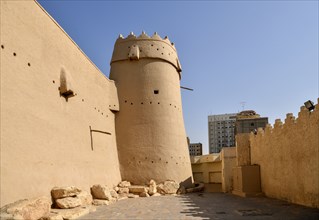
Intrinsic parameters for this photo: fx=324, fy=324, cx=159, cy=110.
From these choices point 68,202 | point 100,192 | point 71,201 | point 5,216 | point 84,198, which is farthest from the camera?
point 100,192

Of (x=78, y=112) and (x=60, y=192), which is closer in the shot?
(x=60, y=192)

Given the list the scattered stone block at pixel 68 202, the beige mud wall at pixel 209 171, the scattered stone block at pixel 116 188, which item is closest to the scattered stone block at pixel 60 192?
the scattered stone block at pixel 68 202

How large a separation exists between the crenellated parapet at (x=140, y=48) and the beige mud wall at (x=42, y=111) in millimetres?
3738

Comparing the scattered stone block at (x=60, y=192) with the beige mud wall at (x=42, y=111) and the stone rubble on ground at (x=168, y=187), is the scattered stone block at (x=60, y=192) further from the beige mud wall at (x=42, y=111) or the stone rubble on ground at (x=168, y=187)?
the stone rubble on ground at (x=168, y=187)

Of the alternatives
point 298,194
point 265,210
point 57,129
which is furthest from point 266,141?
point 57,129

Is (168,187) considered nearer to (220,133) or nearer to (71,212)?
(71,212)

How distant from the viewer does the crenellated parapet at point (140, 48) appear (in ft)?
55.3

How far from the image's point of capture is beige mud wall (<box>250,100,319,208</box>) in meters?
8.52

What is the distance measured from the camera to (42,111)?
9125 millimetres

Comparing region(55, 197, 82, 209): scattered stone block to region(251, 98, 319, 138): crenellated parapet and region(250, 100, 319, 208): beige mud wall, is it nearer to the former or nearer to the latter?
region(250, 100, 319, 208): beige mud wall

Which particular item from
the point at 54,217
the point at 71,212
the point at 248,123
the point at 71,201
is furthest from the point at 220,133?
the point at 54,217

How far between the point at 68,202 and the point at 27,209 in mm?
2018

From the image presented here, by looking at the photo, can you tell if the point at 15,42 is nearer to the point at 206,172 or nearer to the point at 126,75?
the point at 126,75

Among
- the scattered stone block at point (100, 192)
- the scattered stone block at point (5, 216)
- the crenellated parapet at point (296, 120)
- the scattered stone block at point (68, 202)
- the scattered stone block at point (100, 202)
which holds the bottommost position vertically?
the scattered stone block at point (100, 202)
